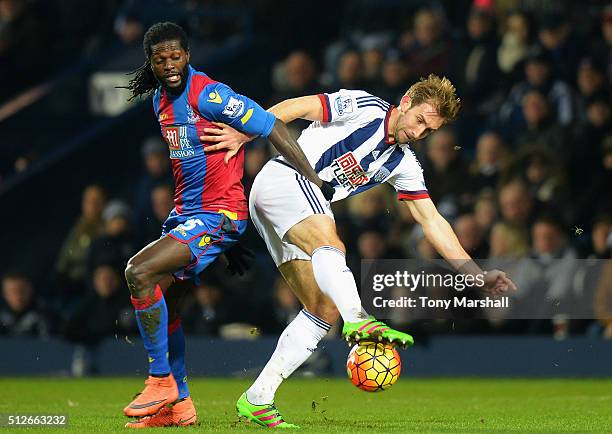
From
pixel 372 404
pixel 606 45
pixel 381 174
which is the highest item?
pixel 606 45

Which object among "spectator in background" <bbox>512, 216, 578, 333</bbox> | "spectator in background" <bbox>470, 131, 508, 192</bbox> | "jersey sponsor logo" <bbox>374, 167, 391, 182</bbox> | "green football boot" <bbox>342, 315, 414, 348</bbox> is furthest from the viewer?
"spectator in background" <bbox>470, 131, 508, 192</bbox>

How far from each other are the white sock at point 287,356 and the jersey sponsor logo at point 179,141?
1191 mm

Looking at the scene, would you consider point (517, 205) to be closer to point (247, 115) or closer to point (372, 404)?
point (372, 404)

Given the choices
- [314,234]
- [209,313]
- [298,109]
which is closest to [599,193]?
[209,313]

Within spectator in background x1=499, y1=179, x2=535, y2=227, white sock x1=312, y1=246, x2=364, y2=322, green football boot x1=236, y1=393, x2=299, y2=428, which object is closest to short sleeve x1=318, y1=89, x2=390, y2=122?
white sock x1=312, y1=246, x2=364, y2=322

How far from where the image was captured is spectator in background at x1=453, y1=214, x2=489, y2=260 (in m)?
12.8

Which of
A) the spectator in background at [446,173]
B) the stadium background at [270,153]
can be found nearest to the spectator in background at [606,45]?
the stadium background at [270,153]

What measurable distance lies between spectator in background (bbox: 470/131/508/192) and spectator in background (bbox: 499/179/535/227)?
2.01 feet

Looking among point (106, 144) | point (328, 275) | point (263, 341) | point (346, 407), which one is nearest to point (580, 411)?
point (346, 407)

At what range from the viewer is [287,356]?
7984mm

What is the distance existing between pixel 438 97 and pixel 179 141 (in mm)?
1531

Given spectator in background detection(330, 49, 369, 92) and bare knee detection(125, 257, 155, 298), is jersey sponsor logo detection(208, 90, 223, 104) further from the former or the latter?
spectator in background detection(330, 49, 369, 92)

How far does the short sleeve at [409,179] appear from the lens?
8.51m

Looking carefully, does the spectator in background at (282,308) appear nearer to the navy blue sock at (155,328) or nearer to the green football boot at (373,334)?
the navy blue sock at (155,328)
